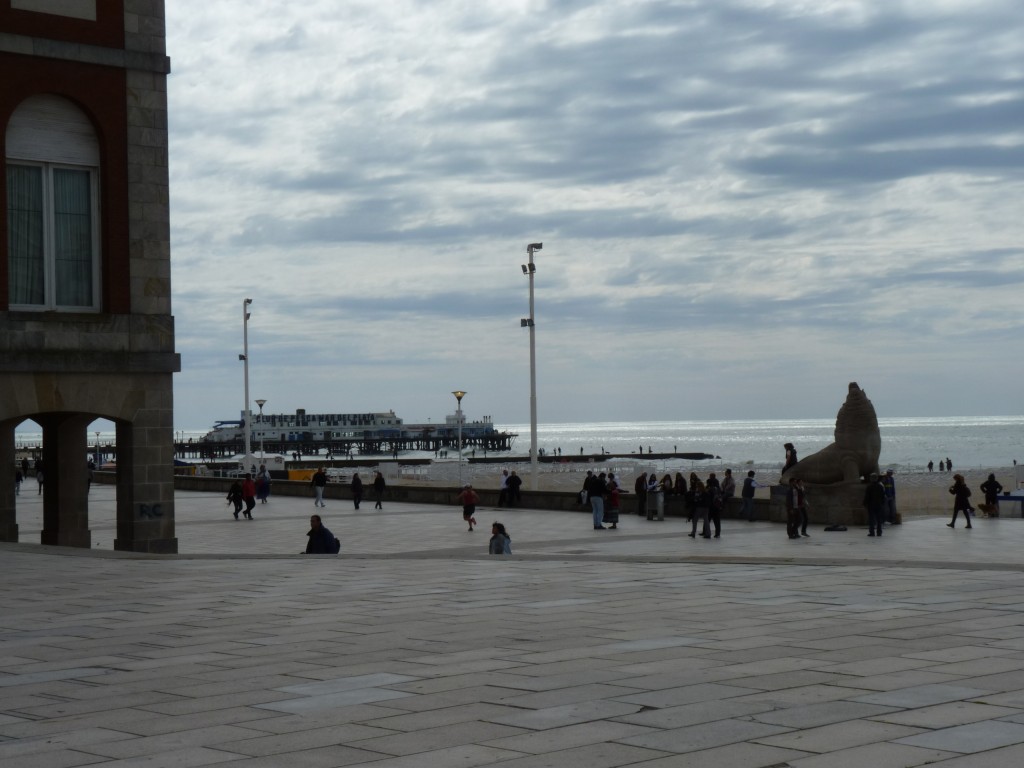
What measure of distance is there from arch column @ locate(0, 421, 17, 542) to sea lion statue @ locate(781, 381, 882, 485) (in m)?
17.1

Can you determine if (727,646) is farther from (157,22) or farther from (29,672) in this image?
(157,22)

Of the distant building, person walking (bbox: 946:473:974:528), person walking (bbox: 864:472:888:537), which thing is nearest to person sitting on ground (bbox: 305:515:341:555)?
the distant building

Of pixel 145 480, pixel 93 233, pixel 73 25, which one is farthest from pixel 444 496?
pixel 73 25

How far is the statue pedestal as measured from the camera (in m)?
29.7

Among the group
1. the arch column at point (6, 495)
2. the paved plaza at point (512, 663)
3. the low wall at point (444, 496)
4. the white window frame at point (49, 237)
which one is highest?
the white window frame at point (49, 237)

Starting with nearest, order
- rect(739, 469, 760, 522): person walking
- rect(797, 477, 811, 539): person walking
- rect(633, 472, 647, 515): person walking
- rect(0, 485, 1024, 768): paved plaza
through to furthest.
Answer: rect(0, 485, 1024, 768): paved plaza
rect(797, 477, 811, 539): person walking
rect(739, 469, 760, 522): person walking
rect(633, 472, 647, 515): person walking

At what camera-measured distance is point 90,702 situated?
8.35 m

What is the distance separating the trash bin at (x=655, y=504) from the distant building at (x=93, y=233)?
14.3 meters

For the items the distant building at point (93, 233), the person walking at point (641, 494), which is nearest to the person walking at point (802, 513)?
the person walking at point (641, 494)

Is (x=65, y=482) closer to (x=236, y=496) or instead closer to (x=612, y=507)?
(x=236, y=496)

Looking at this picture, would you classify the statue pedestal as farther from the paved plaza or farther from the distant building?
the distant building

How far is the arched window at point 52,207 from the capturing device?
22.2m

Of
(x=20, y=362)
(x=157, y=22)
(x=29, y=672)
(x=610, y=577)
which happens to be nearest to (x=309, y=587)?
(x=610, y=577)

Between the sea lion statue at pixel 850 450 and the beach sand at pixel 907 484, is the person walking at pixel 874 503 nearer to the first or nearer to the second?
the sea lion statue at pixel 850 450
